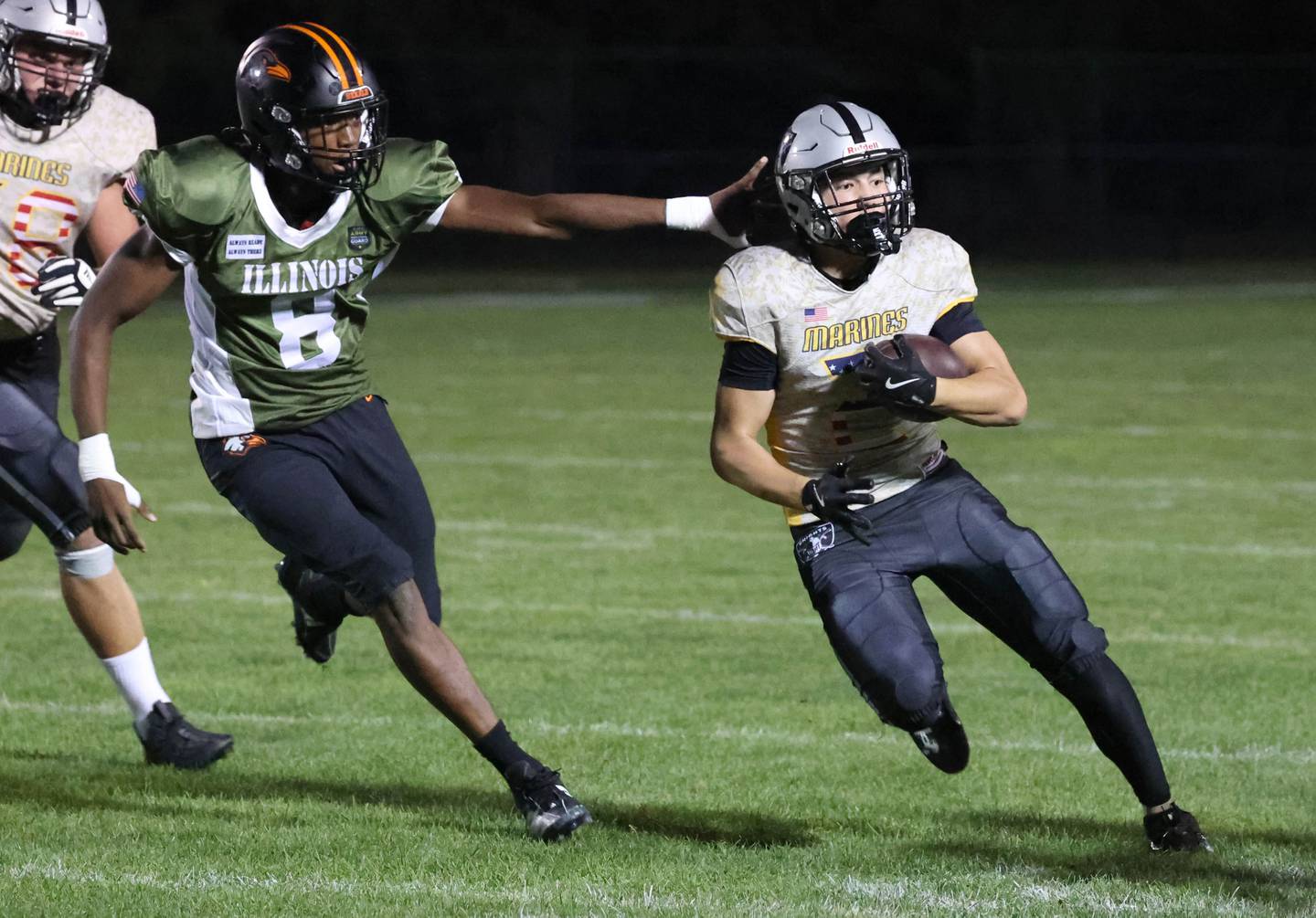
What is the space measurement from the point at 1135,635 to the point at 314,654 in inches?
113

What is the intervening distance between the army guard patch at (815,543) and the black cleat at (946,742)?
0.44 m

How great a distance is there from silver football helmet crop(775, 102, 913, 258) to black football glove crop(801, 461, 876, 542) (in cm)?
50

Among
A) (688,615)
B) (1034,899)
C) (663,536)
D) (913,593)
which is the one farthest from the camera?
(663,536)

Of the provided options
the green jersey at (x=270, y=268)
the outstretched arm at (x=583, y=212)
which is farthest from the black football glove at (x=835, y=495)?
the green jersey at (x=270, y=268)

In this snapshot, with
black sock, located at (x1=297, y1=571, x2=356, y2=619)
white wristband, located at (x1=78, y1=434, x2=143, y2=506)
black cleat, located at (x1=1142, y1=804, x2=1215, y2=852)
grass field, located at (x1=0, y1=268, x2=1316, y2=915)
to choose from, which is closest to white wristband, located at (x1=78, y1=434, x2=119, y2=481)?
white wristband, located at (x1=78, y1=434, x2=143, y2=506)

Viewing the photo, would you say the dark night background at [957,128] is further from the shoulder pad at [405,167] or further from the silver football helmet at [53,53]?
the shoulder pad at [405,167]

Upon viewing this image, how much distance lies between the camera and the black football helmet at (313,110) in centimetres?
448

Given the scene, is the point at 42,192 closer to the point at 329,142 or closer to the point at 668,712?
the point at 329,142

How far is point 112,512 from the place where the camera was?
14.8 feet

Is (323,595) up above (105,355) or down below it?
below

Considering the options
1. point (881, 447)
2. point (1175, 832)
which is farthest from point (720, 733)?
point (1175, 832)

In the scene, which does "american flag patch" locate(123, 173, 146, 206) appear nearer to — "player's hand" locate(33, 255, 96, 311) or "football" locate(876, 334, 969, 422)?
"player's hand" locate(33, 255, 96, 311)

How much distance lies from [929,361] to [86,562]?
2.44 meters

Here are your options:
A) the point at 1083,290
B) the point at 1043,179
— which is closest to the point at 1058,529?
the point at 1083,290
